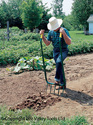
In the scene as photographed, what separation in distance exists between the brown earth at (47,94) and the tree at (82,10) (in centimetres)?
3145

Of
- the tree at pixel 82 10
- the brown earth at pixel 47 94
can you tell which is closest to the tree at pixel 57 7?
the tree at pixel 82 10

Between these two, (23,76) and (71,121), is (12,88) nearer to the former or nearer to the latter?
(23,76)

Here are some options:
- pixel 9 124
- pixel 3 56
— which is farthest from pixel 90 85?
pixel 3 56

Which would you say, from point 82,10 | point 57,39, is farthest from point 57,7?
point 57,39

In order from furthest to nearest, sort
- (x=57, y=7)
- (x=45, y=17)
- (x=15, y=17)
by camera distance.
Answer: (x=57, y=7) < (x=15, y=17) < (x=45, y=17)

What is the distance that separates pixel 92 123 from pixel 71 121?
34cm

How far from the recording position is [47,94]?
4324 millimetres

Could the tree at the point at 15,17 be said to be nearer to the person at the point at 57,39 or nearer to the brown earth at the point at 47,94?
the brown earth at the point at 47,94

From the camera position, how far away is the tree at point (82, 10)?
36.0 m

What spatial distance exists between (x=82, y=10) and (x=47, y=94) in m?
35.0

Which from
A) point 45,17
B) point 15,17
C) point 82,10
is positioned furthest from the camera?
point 82,10

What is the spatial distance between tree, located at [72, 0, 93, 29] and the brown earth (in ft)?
103

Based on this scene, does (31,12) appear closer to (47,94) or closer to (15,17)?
(15,17)

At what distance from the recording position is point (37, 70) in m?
6.37
